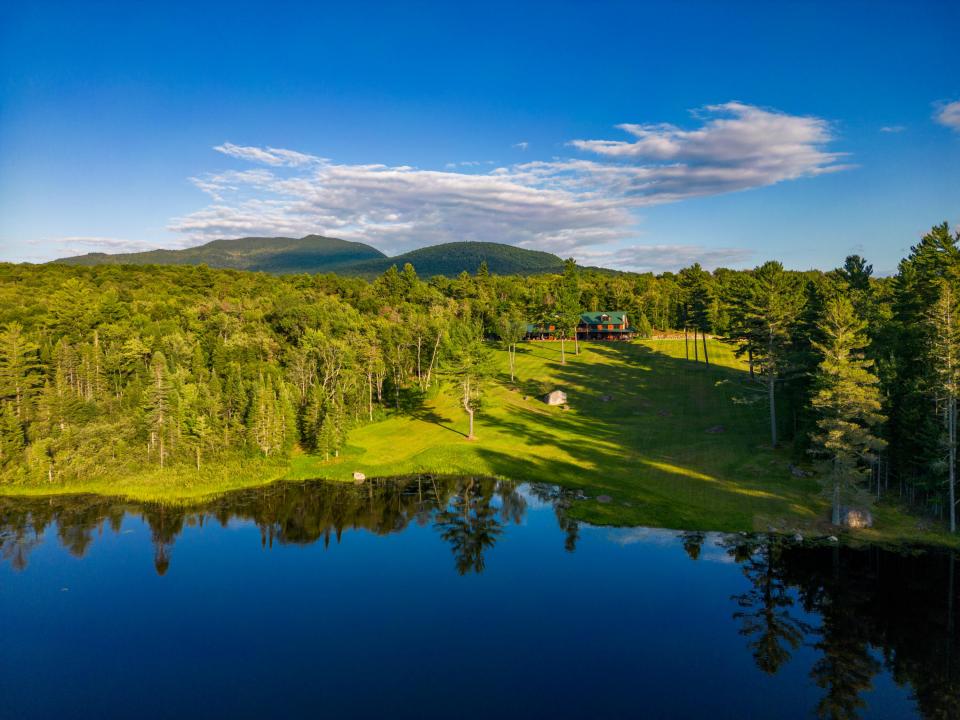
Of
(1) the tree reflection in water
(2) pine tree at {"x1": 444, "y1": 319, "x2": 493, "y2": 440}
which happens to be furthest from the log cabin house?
(1) the tree reflection in water

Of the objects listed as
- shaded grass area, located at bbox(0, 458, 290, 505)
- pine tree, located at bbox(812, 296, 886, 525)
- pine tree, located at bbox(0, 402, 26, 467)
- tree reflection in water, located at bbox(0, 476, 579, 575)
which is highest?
pine tree, located at bbox(812, 296, 886, 525)

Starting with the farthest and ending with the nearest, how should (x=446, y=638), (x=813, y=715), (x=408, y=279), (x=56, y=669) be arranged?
(x=408, y=279)
(x=446, y=638)
(x=56, y=669)
(x=813, y=715)

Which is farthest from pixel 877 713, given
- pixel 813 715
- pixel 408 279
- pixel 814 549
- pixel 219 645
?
pixel 408 279

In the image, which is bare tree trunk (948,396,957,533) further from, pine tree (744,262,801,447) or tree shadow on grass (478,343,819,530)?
pine tree (744,262,801,447)

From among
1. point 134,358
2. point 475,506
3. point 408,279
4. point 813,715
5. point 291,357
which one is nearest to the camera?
point 813,715

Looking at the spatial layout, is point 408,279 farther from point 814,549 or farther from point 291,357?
point 814,549

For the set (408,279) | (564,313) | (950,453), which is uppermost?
(408,279)

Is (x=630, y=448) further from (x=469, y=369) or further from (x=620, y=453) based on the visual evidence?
(x=469, y=369)
